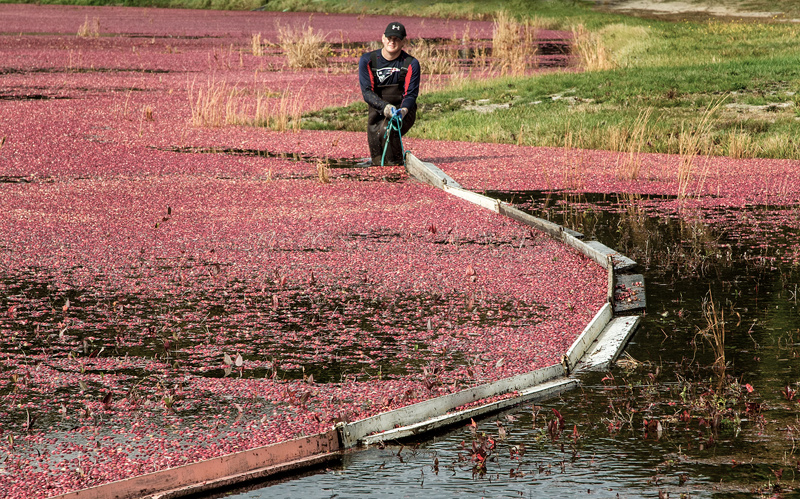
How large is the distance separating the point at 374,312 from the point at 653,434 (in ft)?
9.35

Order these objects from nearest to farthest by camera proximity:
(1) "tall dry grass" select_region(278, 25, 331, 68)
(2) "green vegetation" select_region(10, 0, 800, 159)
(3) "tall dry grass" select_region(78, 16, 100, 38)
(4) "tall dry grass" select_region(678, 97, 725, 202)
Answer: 1. (4) "tall dry grass" select_region(678, 97, 725, 202)
2. (2) "green vegetation" select_region(10, 0, 800, 159)
3. (1) "tall dry grass" select_region(278, 25, 331, 68)
4. (3) "tall dry grass" select_region(78, 16, 100, 38)

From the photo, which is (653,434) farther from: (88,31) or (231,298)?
(88,31)

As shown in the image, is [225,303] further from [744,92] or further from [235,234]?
[744,92]

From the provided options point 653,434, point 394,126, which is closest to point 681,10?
point 394,126

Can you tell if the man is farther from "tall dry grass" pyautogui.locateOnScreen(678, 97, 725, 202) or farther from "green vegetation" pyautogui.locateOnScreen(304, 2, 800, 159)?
"tall dry grass" pyautogui.locateOnScreen(678, 97, 725, 202)

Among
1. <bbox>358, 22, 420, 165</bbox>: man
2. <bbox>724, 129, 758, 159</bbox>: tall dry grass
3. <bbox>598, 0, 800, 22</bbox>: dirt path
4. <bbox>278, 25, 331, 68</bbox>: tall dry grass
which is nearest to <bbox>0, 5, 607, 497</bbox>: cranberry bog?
<bbox>358, 22, 420, 165</bbox>: man

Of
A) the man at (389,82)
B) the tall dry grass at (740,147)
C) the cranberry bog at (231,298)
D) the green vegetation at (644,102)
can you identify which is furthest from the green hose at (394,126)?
the tall dry grass at (740,147)

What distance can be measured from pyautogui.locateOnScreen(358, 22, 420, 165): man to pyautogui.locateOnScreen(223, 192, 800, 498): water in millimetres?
6622

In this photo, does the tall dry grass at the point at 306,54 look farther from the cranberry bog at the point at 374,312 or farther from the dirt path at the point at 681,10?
the dirt path at the point at 681,10

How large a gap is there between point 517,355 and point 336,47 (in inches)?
1249

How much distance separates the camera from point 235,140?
17.4m

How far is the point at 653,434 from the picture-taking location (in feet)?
17.6

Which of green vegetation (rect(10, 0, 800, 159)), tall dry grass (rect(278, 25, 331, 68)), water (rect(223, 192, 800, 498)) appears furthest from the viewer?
tall dry grass (rect(278, 25, 331, 68))

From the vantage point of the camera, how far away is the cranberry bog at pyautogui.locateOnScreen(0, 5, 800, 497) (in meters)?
5.11
